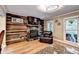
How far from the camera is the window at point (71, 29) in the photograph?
1708 mm


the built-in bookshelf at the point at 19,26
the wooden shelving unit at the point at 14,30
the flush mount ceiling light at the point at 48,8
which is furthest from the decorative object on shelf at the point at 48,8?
the wooden shelving unit at the point at 14,30

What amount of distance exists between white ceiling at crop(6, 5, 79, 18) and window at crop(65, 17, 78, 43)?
0.65ft

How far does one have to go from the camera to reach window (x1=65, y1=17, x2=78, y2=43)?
171 centimetres

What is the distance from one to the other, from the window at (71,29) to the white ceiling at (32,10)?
0.65 ft

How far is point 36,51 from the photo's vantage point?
171cm

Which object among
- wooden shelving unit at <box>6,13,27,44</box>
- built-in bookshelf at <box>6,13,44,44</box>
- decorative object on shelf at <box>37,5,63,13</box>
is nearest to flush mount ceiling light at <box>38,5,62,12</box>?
decorative object on shelf at <box>37,5,63,13</box>

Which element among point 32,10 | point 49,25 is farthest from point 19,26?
point 49,25

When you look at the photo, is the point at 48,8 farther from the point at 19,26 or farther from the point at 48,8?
the point at 19,26

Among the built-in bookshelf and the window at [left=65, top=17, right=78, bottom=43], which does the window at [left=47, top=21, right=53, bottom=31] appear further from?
the window at [left=65, top=17, right=78, bottom=43]

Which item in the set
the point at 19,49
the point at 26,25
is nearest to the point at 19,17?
the point at 26,25

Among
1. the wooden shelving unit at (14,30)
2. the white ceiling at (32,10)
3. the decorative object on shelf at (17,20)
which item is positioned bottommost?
the wooden shelving unit at (14,30)

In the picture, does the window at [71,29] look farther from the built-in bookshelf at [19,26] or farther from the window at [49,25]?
the built-in bookshelf at [19,26]
